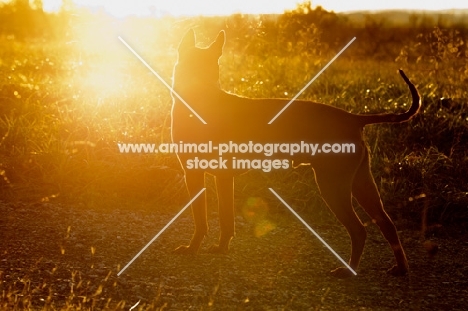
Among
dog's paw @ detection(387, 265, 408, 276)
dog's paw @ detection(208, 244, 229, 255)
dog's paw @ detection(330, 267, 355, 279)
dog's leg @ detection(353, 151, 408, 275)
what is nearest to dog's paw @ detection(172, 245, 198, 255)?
dog's paw @ detection(208, 244, 229, 255)

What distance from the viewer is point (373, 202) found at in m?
5.16

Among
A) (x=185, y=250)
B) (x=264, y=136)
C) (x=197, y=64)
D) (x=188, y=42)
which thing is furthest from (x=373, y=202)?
(x=188, y=42)

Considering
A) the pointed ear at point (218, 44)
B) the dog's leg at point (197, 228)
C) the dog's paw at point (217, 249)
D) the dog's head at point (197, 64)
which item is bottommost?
the dog's paw at point (217, 249)

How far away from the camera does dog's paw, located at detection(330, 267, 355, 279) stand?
5188mm

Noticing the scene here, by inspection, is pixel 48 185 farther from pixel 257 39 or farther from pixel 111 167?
pixel 257 39

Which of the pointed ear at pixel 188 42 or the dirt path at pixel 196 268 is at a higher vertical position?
the pointed ear at pixel 188 42

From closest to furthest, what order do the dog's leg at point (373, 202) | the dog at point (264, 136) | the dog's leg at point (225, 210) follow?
the dog at point (264, 136)
the dog's leg at point (373, 202)
the dog's leg at point (225, 210)

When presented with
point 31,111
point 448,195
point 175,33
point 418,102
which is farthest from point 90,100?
point 418,102

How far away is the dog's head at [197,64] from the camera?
18.3ft

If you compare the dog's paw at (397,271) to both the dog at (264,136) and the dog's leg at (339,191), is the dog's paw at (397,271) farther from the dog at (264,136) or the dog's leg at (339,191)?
the dog's leg at (339,191)

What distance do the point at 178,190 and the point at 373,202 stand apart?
252 cm

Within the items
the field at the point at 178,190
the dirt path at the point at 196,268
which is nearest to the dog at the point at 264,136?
the dirt path at the point at 196,268

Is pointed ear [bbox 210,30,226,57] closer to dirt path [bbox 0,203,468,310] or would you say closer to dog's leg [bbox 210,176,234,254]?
dog's leg [bbox 210,176,234,254]

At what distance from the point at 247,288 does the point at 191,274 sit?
0.46 metres
